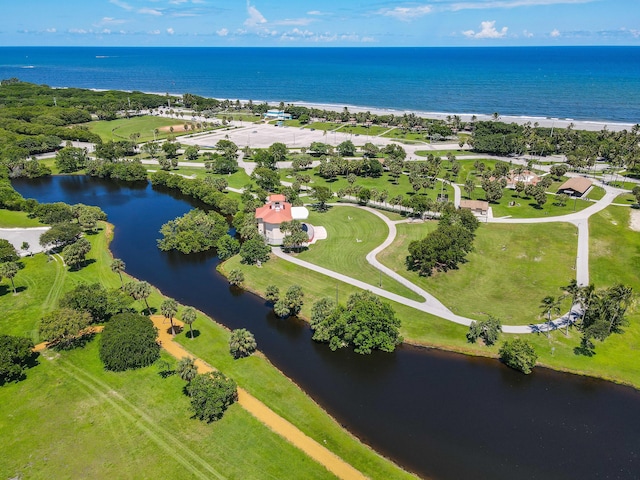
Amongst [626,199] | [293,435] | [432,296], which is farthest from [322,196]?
[626,199]

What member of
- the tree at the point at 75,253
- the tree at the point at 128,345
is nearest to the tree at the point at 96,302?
the tree at the point at 128,345

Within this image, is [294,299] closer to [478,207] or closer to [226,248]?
[226,248]

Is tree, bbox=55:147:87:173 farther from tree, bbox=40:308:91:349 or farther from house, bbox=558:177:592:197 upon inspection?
house, bbox=558:177:592:197

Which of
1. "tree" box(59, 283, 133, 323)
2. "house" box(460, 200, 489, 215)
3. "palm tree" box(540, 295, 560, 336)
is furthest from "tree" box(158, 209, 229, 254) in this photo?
"palm tree" box(540, 295, 560, 336)

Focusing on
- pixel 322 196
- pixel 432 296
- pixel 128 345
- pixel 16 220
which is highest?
pixel 322 196

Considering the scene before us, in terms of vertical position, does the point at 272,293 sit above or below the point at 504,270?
below


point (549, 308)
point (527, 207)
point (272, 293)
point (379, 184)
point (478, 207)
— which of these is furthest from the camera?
point (379, 184)

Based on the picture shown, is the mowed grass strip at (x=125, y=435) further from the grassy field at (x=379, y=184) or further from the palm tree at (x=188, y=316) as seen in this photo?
the grassy field at (x=379, y=184)
